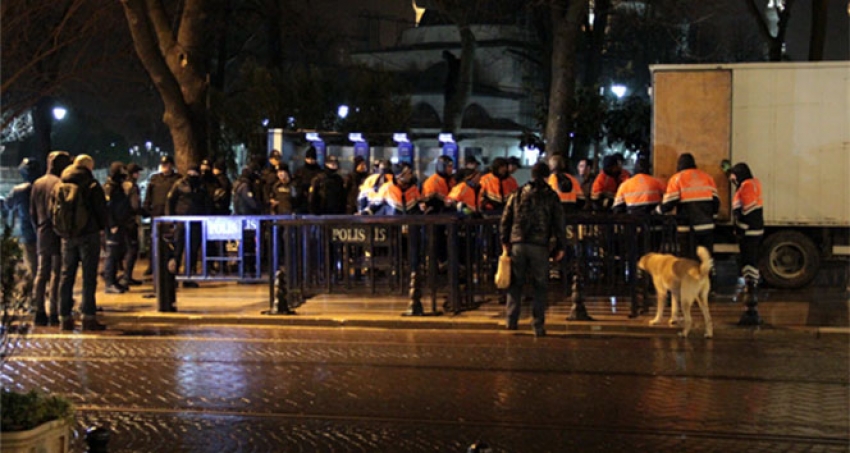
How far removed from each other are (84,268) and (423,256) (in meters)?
4.21

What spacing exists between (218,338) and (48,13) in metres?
17.6

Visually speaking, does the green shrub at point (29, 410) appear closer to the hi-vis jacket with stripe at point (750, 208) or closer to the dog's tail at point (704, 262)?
the dog's tail at point (704, 262)

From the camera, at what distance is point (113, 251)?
55.9 ft

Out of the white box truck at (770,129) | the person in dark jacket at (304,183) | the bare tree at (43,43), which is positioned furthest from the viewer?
the bare tree at (43,43)

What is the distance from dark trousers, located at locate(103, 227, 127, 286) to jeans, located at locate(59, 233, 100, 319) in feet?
11.4

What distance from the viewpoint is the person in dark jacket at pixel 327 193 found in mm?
18422

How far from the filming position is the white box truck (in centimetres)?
1614

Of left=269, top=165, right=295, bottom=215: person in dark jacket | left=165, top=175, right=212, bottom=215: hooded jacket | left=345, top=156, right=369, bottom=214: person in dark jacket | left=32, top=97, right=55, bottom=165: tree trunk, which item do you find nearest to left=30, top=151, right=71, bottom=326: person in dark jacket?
left=165, top=175, right=212, bottom=215: hooded jacket

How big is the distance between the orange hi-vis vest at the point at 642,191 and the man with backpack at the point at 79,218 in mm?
6910

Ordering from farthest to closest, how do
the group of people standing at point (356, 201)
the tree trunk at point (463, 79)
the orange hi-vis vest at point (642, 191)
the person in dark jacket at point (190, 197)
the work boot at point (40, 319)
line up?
the tree trunk at point (463, 79) < the person in dark jacket at point (190, 197) < the orange hi-vis vest at point (642, 191) < the work boot at point (40, 319) < the group of people standing at point (356, 201)

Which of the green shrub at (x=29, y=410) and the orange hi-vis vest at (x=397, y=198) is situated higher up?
the orange hi-vis vest at (x=397, y=198)

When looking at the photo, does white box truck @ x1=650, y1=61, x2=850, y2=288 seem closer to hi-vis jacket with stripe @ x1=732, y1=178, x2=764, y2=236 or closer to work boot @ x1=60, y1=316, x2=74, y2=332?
hi-vis jacket with stripe @ x1=732, y1=178, x2=764, y2=236

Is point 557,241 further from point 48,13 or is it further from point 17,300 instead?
point 48,13

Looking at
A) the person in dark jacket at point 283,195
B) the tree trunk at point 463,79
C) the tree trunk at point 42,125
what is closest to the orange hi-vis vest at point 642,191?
the person in dark jacket at point 283,195
